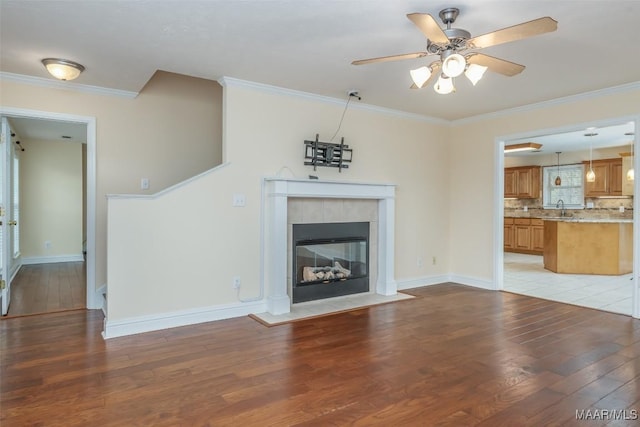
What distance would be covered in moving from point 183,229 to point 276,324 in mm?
1275

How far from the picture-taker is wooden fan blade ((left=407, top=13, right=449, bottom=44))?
76.5 inches

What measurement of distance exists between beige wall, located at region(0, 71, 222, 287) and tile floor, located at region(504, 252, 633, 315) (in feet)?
15.2

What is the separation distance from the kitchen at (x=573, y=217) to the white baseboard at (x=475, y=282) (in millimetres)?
306

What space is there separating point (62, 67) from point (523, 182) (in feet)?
31.5

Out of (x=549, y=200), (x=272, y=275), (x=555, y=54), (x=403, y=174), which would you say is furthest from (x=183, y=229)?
(x=549, y=200)

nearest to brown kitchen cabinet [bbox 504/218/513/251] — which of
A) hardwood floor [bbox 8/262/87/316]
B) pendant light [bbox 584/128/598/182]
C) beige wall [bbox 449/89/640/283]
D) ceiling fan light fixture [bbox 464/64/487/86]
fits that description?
pendant light [bbox 584/128/598/182]

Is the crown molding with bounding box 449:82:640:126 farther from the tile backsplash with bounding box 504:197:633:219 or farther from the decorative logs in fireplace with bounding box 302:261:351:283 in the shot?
the tile backsplash with bounding box 504:197:633:219

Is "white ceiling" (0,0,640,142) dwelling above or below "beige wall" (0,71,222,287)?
above

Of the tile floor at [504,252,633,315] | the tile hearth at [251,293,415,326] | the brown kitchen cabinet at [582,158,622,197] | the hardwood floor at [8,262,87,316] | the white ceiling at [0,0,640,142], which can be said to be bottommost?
the tile floor at [504,252,633,315]

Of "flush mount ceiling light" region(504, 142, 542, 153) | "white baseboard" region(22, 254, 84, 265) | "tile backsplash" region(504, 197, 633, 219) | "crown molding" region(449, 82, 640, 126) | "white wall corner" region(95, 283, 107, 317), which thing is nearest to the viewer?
"crown molding" region(449, 82, 640, 126)

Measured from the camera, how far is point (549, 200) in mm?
9234

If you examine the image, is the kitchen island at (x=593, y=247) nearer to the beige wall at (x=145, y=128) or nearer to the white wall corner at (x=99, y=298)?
the beige wall at (x=145, y=128)

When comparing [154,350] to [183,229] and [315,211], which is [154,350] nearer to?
[183,229]

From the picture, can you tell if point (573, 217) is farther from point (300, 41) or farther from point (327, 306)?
point (300, 41)
